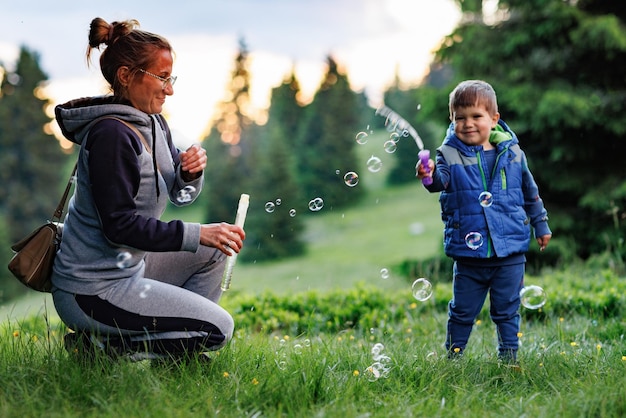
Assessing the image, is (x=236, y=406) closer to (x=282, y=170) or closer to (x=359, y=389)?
(x=359, y=389)

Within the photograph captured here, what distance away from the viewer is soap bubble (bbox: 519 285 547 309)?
154 inches

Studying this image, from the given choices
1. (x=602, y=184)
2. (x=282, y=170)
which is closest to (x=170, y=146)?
(x=602, y=184)

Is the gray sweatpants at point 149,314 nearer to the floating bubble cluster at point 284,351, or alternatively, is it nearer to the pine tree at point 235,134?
the floating bubble cluster at point 284,351

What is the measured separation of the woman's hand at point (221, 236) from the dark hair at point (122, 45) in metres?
0.74

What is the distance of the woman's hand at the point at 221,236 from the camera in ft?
9.70

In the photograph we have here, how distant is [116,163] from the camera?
2926 mm

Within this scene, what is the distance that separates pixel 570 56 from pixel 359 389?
823 cm

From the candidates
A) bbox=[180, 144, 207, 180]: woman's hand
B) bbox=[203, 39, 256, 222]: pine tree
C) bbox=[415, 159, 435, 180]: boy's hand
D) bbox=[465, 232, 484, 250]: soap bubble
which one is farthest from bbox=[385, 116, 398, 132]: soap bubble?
bbox=[203, 39, 256, 222]: pine tree

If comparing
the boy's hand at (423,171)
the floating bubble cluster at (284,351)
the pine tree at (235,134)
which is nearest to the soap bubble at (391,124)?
the boy's hand at (423,171)

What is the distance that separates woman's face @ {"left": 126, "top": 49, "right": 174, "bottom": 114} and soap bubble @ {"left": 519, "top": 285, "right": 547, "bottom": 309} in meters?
2.13

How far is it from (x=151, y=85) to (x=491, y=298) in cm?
202

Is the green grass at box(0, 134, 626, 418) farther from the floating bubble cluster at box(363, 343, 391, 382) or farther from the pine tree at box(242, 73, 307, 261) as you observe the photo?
the pine tree at box(242, 73, 307, 261)

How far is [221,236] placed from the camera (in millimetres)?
2955

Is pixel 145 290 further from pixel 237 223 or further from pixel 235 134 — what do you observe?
pixel 235 134
